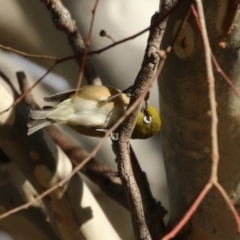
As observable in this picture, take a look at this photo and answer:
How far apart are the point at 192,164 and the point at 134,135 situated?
7cm

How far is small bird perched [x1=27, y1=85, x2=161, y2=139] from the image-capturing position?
45 cm

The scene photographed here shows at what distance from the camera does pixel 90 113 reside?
0.46 metres

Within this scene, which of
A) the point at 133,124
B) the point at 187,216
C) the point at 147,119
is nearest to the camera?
the point at 187,216

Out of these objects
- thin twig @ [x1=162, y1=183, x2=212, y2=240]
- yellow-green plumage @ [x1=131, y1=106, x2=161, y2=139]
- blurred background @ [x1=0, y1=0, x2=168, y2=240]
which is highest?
blurred background @ [x1=0, y1=0, x2=168, y2=240]

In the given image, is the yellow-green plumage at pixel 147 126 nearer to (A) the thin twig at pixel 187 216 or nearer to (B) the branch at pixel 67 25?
(B) the branch at pixel 67 25

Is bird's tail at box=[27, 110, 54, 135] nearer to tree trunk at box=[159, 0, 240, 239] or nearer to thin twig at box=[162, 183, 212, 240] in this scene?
tree trunk at box=[159, 0, 240, 239]

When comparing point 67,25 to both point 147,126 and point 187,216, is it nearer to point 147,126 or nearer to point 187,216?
point 147,126

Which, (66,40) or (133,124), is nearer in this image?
(133,124)

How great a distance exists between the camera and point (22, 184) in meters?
0.61

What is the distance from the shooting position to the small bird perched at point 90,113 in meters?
0.45

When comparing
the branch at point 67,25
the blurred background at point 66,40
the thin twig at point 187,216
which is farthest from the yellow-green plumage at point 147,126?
the blurred background at point 66,40

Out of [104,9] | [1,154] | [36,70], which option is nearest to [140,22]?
[104,9]

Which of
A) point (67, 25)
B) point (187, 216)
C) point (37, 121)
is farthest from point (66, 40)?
point (187, 216)

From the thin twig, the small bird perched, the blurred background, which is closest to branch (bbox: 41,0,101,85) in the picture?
the small bird perched
